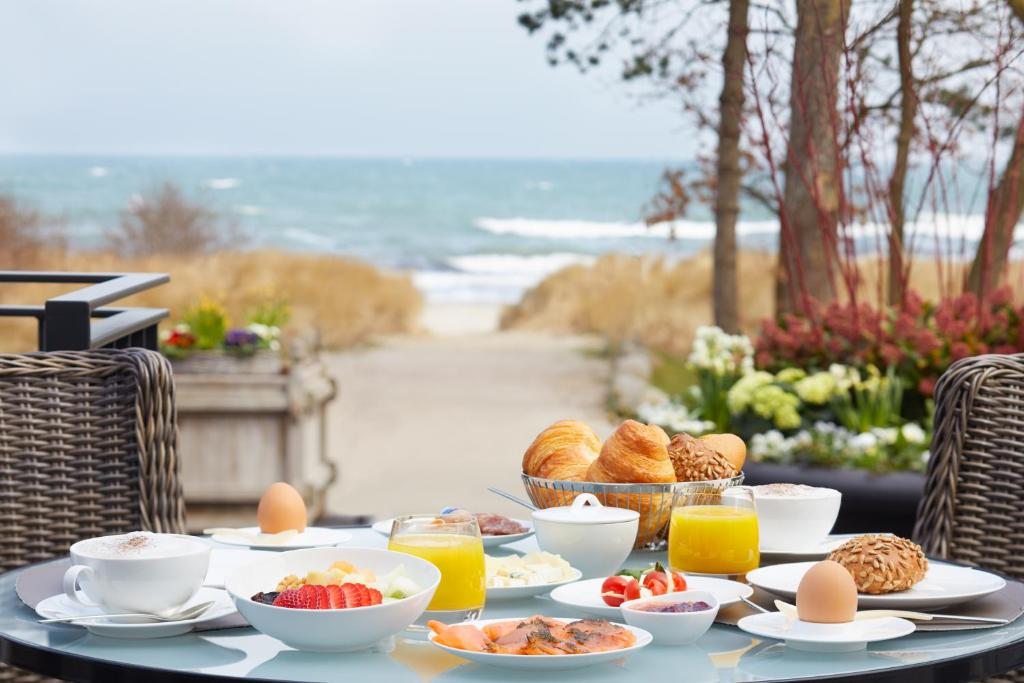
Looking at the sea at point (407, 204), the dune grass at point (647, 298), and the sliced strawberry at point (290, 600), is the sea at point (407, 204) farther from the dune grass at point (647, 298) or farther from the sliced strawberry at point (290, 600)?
the sliced strawberry at point (290, 600)

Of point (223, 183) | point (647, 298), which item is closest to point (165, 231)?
point (647, 298)

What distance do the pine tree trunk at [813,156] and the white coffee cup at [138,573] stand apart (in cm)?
331

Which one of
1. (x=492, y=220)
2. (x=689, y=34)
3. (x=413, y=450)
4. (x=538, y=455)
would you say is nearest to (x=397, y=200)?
(x=492, y=220)

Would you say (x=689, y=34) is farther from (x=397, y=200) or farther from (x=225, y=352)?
(x=397, y=200)

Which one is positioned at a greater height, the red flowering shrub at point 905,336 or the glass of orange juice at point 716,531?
the red flowering shrub at point 905,336

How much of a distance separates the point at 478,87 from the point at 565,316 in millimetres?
10490

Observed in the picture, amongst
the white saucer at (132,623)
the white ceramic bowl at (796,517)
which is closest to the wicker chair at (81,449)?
the white saucer at (132,623)

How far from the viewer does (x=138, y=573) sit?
1283 millimetres

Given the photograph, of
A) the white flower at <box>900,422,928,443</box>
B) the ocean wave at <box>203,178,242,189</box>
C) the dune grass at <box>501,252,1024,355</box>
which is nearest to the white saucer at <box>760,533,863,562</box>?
the white flower at <box>900,422,928,443</box>

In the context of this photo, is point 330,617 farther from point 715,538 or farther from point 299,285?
point 299,285

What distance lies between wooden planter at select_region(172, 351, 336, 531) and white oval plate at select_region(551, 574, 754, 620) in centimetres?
480

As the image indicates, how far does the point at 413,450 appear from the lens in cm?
1438

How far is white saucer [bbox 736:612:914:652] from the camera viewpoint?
127 cm

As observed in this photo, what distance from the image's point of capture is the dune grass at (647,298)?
50.0 feet
